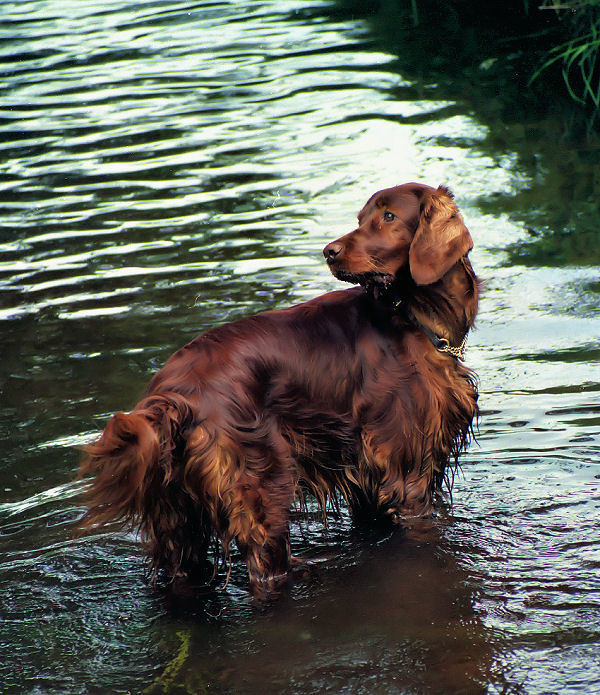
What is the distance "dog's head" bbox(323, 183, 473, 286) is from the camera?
13.1 feet

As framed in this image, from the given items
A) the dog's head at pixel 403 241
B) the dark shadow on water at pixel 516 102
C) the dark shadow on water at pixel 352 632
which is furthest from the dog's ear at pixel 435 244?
the dark shadow on water at pixel 516 102

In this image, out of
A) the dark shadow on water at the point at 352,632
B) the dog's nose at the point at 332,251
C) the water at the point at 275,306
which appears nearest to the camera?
the dark shadow on water at the point at 352,632

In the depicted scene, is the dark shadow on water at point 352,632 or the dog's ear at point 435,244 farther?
the dog's ear at point 435,244

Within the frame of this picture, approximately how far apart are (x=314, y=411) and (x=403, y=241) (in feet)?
2.54

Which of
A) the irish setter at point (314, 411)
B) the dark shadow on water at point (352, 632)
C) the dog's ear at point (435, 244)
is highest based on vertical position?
the dog's ear at point (435, 244)

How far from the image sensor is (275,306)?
21.6 ft

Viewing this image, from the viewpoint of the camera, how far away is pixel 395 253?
160 inches

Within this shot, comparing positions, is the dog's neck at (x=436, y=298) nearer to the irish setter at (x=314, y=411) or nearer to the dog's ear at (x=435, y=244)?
the irish setter at (x=314, y=411)

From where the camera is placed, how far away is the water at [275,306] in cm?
354

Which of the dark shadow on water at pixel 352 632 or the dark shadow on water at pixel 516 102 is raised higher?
the dark shadow on water at pixel 516 102

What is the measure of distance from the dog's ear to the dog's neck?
0.40 feet

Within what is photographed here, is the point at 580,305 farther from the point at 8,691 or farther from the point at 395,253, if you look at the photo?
the point at 8,691

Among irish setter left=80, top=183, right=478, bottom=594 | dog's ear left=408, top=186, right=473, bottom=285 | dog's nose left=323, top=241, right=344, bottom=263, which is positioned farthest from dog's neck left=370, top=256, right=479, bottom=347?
dog's nose left=323, top=241, right=344, bottom=263

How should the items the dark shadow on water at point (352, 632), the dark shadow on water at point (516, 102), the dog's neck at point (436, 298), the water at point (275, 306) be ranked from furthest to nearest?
the dark shadow on water at point (516, 102) < the dog's neck at point (436, 298) < the water at point (275, 306) < the dark shadow on water at point (352, 632)
